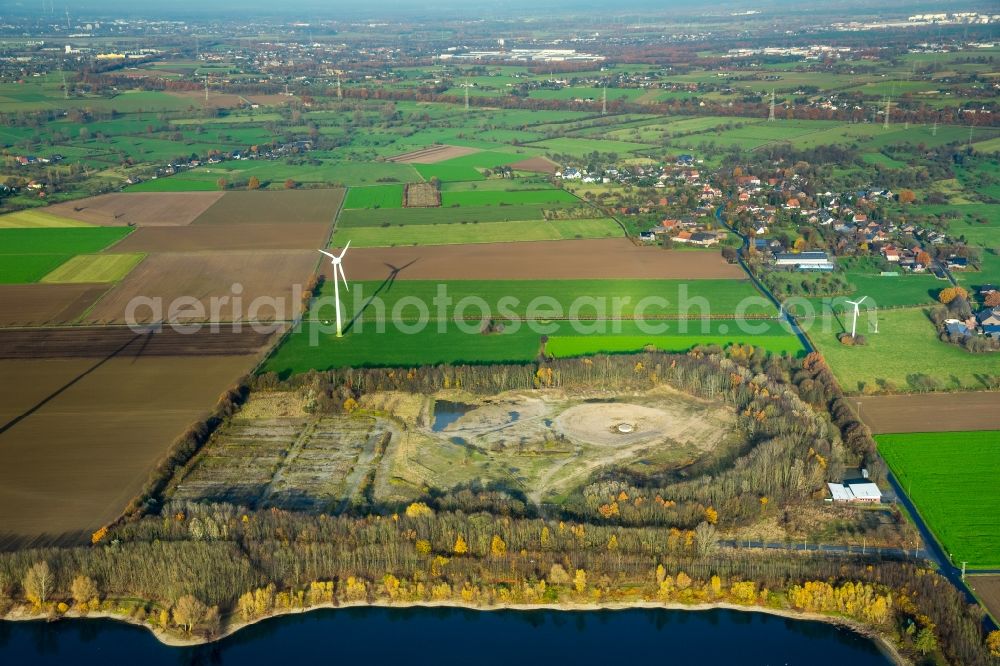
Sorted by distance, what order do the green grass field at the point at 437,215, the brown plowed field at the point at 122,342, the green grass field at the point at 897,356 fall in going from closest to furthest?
the green grass field at the point at 897,356 < the brown plowed field at the point at 122,342 < the green grass field at the point at 437,215

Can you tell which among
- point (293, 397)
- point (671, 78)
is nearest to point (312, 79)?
point (671, 78)

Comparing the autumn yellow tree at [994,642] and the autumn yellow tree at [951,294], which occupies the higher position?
the autumn yellow tree at [951,294]

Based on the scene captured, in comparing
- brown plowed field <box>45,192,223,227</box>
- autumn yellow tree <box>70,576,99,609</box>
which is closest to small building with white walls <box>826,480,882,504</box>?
autumn yellow tree <box>70,576,99,609</box>

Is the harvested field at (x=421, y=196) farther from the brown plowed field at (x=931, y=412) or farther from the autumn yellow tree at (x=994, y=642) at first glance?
the autumn yellow tree at (x=994, y=642)

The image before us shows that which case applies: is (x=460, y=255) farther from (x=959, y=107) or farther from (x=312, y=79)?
(x=312, y=79)

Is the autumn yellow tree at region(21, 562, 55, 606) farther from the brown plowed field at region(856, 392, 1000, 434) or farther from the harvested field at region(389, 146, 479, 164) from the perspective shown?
the harvested field at region(389, 146, 479, 164)

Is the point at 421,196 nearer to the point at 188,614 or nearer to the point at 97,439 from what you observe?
the point at 97,439

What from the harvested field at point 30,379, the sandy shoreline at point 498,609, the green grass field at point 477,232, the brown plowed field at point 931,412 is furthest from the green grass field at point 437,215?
the sandy shoreline at point 498,609
